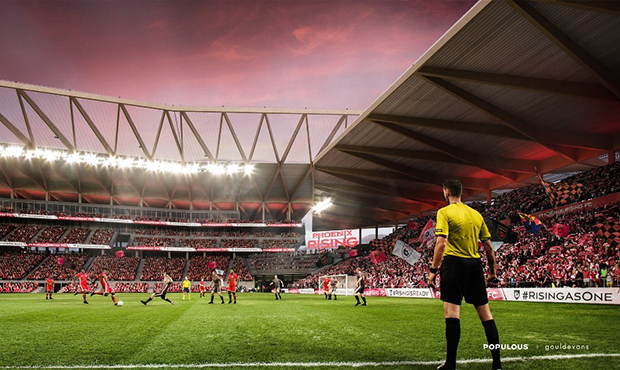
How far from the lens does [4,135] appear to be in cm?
5969

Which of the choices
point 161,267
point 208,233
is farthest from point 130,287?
point 208,233

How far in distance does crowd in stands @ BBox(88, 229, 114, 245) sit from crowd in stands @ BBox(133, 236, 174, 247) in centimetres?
386

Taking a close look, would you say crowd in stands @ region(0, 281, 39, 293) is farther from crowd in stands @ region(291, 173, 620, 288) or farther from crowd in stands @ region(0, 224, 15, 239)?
crowd in stands @ region(291, 173, 620, 288)

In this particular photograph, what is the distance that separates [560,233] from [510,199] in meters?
14.2


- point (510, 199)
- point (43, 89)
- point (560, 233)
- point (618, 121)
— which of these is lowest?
point (560, 233)

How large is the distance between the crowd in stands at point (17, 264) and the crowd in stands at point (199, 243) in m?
20.1

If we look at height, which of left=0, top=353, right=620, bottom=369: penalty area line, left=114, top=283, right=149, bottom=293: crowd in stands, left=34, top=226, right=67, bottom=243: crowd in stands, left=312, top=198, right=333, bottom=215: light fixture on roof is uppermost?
left=312, top=198, right=333, bottom=215: light fixture on roof

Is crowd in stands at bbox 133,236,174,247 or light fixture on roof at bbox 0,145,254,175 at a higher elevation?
light fixture on roof at bbox 0,145,254,175

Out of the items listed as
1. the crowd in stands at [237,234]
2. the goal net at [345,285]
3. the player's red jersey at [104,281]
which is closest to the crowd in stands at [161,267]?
the crowd in stands at [237,234]

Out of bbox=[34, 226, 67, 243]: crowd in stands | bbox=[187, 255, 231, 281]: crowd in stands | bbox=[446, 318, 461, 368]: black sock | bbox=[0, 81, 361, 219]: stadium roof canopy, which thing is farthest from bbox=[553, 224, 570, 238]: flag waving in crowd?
bbox=[34, 226, 67, 243]: crowd in stands

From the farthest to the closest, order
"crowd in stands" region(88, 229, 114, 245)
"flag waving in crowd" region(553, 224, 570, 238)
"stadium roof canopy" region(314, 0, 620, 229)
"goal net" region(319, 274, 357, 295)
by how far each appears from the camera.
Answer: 1. "crowd in stands" region(88, 229, 114, 245)
2. "goal net" region(319, 274, 357, 295)
3. "flag waving in crowd" region(553, 224, 570, 238)
4. "stadium roof canopy" region(314, 0, 620, 229)

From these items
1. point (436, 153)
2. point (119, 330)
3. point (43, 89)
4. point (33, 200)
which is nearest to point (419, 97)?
point (436, 153)

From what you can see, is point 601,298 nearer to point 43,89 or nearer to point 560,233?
point 560,233

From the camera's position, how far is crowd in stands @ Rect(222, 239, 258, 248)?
73.8 metres
